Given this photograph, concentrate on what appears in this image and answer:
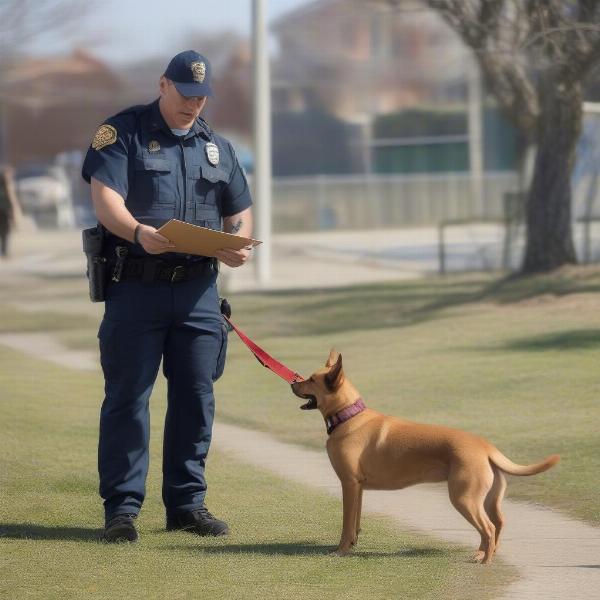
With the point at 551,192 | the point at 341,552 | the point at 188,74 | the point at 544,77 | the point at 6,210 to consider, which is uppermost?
the point at 544,77

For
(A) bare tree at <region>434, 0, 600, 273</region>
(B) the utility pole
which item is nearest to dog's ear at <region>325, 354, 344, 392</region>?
(A) bare tree at <region>434, 0, 600, 273</region>

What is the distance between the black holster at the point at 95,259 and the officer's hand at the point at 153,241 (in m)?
0.35

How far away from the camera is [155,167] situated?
6.41 metres

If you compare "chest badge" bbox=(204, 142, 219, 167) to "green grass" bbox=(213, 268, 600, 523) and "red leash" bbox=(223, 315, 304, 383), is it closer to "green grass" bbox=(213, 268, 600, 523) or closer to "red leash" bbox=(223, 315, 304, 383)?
"red leash" bbox=(223, 315, 304, 383)

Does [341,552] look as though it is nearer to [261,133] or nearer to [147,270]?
[147,270]

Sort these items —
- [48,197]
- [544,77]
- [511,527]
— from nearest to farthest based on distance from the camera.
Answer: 1. [511,527]
2. [544,77]
3. [48,197]

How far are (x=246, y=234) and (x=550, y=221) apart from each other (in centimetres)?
1242

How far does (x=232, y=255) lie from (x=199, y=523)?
123 centimetres

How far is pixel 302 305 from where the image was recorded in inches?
733

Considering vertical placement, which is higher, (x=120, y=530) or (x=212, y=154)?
(x=212, y=154)

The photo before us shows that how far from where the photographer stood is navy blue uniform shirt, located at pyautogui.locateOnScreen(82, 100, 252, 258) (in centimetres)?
636

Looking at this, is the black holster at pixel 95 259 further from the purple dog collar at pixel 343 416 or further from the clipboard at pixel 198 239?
the purple dog collar at pixel 343 416

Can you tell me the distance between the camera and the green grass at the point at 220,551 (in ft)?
19.0

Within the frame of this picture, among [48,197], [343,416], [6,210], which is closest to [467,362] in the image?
[343,416]
